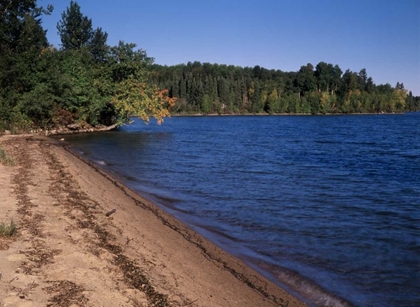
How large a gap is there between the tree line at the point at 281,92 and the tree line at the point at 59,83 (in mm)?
88953

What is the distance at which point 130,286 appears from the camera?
590 centimetres

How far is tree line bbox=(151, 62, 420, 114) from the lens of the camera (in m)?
142

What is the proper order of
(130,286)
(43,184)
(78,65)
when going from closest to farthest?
(130,286), (43,184), (78,65)

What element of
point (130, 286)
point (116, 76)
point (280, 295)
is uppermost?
point (116, 76)

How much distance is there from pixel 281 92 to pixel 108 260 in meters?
158

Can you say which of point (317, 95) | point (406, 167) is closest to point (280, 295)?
point (406, 167)

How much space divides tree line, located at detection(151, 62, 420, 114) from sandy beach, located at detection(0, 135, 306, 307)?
128484 mm

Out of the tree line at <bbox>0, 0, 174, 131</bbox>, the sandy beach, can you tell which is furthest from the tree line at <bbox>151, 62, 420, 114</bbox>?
the sandy beach

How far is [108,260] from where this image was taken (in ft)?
22.4

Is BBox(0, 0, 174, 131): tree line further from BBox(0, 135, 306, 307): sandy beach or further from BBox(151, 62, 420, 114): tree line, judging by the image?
BBox(151, 62, 420, 114): tree line

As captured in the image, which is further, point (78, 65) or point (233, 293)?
point (78, 65)

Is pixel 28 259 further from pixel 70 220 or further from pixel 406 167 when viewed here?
pixel 406 167

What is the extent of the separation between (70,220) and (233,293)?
4320mm

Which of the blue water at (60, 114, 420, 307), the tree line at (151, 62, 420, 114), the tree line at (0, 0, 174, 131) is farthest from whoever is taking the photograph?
the tree line at (151, 62, 420, 114)
